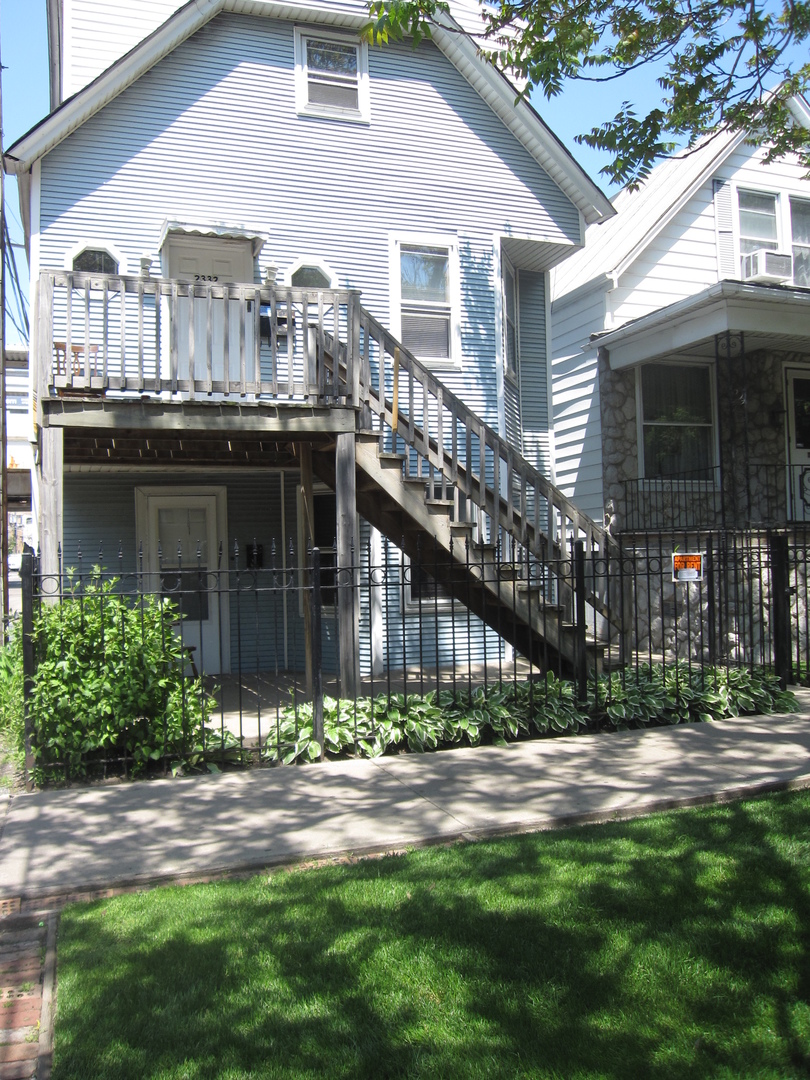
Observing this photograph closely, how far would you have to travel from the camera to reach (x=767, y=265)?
1441 centimetres

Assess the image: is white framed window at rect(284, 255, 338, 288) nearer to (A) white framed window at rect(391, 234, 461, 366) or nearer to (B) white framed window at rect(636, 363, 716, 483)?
(A) white framed window at rect(391, 234, 461, 366)

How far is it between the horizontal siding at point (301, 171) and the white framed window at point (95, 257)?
0.11 m

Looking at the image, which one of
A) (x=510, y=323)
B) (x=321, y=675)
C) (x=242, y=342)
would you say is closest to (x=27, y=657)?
(x=321, y=675)

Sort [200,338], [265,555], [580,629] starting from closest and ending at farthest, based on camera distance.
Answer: [580,629] < [200,338] < [265,555]

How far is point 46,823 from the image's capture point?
5.72 metres

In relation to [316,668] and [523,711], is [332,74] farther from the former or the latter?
[523,711]

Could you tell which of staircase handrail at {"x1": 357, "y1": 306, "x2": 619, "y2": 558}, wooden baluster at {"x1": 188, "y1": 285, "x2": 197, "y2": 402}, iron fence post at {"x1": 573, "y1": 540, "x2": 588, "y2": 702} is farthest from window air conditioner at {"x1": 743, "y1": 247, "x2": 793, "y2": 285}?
wooden baluster at {"x1": 188, "y1": 285, "x2": 197, "y2": 402}

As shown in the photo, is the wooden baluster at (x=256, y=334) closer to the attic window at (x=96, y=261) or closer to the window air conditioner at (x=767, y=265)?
the attic window at (x=96, y=261)

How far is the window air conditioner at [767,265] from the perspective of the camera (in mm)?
14328

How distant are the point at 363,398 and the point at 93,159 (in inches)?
214

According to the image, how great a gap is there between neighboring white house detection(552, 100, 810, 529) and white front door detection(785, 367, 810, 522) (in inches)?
0.9

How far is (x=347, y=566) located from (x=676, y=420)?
7.93 m

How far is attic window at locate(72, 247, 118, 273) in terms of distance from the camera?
11195mm

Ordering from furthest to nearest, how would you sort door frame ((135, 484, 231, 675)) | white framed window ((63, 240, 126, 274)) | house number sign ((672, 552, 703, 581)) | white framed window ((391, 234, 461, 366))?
door frame ((135, 484, 231, 675)) → white framed window ((391, 234, 461, 366)) → white framed window ((63, 240, 126, 274)) → house number sign ((672, 552, 703, 581))
